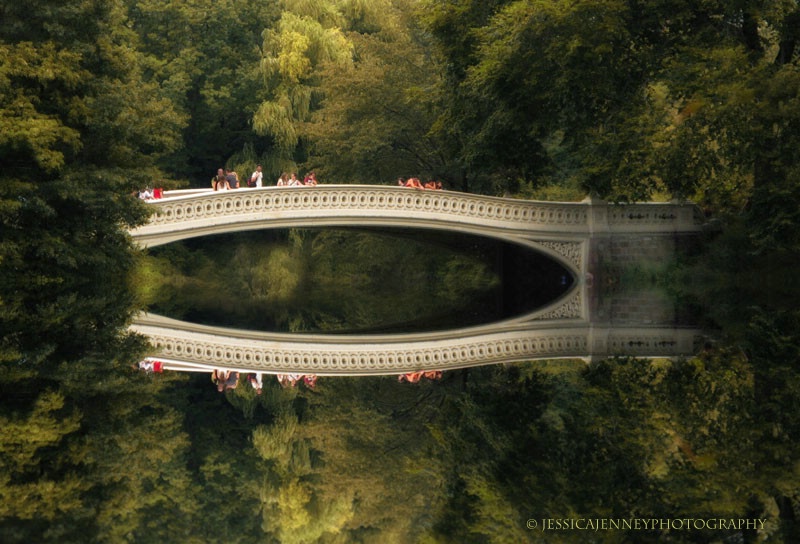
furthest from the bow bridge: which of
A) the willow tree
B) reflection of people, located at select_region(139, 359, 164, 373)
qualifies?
the willow tree

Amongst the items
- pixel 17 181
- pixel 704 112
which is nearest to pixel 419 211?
pixel 704 112

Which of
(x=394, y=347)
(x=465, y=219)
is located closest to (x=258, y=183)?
(x=465, y=219)

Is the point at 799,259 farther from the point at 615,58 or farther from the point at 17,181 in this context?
the point at 17,181

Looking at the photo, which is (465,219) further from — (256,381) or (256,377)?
(256,381)

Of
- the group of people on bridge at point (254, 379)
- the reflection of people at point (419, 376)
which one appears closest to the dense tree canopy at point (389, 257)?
the reflection of people at point (419, 376)

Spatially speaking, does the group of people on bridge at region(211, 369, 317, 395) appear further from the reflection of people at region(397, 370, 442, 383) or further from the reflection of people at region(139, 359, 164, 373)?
the reflection of people at region(397, 370, 442, 383)
